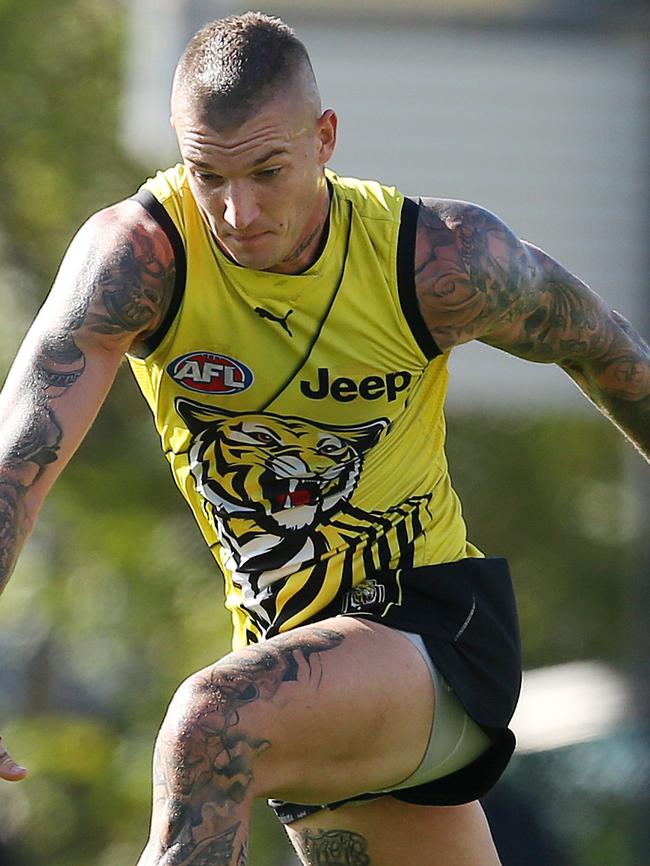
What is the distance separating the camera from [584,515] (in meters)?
13.6

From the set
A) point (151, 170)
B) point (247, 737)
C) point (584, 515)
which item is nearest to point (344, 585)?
point (247, 737)

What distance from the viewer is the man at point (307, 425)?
3.57 metres

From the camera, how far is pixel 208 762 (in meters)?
3.38

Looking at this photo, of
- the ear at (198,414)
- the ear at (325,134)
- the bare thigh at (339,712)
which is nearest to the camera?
the bare thigh at (339,712)

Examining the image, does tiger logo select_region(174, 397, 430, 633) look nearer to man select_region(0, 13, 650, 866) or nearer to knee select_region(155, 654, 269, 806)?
man select_region(0, 13, 650, 866)

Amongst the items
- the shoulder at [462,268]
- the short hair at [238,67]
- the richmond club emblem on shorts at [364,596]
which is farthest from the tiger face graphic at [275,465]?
the short hair at [238,67]

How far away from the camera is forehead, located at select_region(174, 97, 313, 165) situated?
11.7 ft

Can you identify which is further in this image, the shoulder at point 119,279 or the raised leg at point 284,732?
the shoulder at point 119,279

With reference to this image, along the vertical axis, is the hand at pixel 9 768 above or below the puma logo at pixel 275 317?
below

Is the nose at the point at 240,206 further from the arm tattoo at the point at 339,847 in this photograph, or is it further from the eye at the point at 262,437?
the arm tattoo at the point at 339,847

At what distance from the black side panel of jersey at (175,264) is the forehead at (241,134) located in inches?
6.4

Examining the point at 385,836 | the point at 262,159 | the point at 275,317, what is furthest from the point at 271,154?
the point at 385,836

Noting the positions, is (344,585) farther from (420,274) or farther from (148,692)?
(148,692)

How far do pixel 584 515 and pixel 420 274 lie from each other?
1000cm
